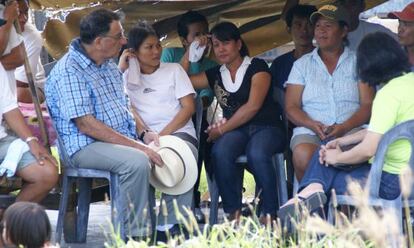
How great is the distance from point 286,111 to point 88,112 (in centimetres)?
137

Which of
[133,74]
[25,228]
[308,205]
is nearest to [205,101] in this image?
[133,74]

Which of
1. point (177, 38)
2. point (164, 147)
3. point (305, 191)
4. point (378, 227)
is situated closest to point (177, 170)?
point (164, 147)

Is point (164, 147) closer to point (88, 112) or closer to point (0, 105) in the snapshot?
point (88, 112)

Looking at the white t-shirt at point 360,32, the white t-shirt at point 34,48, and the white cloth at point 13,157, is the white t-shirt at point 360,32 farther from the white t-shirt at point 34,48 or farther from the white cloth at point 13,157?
the white cloth at point 13,157

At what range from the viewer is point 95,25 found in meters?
6.61

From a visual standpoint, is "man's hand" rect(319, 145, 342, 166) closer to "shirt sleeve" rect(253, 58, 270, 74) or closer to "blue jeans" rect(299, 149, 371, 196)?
"blue jeans" rect(299, 149, 371, 196)

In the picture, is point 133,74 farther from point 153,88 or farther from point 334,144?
point 334,144

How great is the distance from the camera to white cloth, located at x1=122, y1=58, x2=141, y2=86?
7090 mm

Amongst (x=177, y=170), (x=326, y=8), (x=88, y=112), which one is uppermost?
(x=326, y=8)

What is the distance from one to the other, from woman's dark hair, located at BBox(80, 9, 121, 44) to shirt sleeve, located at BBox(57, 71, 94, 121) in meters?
0.28

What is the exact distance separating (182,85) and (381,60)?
1791 mm

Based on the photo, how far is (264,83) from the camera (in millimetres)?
7137

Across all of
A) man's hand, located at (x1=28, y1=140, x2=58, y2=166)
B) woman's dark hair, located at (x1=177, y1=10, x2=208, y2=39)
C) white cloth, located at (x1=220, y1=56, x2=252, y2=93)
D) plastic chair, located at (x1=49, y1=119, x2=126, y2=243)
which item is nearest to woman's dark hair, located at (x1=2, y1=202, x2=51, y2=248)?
plastic chair, located at (x1=49, y1=119, x2=126, y2=243)

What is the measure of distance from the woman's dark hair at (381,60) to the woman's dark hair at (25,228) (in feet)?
6.82
